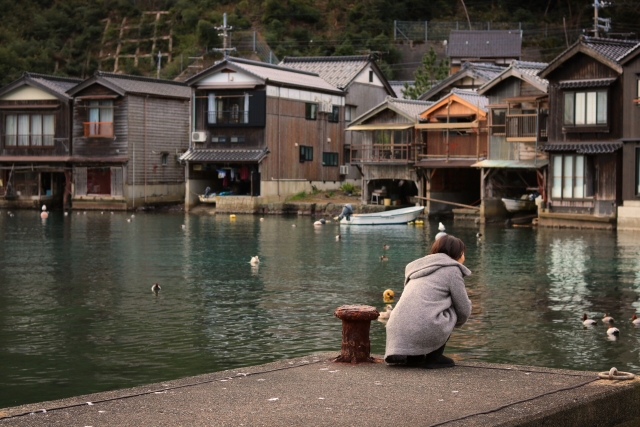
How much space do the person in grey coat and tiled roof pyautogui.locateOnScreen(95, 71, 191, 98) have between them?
159ft

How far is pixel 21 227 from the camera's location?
43.7 metres

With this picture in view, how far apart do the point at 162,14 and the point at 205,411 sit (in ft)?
279

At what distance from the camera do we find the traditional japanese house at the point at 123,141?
57.6m

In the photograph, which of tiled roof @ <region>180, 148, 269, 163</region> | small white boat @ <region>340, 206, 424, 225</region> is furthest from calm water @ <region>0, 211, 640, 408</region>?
tiled roof @ <region>180, 148, 269, 163</region>

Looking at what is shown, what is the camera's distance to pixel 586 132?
41.1 m

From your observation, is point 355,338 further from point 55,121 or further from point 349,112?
point 349,112

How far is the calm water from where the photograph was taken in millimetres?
15359

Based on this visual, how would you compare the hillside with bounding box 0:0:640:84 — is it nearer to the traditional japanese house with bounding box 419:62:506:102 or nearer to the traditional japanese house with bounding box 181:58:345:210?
the traditional japanese house with bounding box 181:58:345:210

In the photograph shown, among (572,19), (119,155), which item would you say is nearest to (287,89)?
(119,155)

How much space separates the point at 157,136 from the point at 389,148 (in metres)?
15.8

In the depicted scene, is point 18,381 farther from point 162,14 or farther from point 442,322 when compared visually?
point 162,14

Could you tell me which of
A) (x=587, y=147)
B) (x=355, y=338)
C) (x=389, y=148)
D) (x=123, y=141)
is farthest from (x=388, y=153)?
(x=355, y=338)

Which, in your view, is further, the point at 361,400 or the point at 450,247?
the point at 450,247

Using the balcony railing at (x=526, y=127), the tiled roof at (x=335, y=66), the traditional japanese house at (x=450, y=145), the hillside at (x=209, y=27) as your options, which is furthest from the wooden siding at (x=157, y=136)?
the balcony railing at (x=526, y=127)
